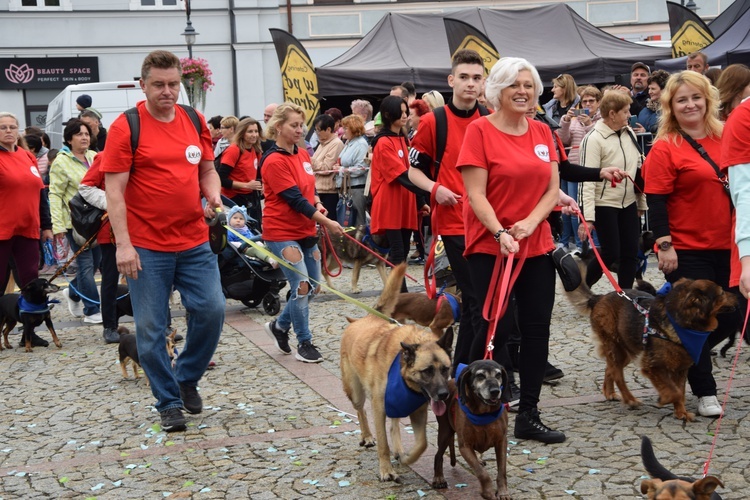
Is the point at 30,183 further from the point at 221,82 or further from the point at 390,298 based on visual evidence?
the point at 221,82

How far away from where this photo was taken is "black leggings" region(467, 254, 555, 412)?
5.13 metres

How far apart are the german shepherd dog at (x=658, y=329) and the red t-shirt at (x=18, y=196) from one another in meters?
5.37

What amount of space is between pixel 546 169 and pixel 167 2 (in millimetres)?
29214

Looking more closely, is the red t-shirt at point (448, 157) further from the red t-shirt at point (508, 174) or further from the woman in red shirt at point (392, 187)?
the woman in red shirt at point (392, 187)

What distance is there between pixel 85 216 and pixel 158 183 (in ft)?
7.71

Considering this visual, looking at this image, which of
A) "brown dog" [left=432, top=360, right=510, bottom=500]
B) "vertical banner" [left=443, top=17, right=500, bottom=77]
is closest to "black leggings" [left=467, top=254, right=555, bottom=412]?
"brown dog" [left=432, top=360, right=510, bottom=500]

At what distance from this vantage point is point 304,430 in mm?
5762

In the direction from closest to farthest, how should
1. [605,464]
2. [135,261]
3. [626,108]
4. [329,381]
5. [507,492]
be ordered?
1. [507,492]
2. [605,464]
3. [135,261]
4. [329,381]
5. [626,108]

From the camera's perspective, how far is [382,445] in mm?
4793

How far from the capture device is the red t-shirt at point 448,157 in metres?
5.87

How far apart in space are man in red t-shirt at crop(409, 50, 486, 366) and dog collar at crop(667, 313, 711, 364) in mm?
1223

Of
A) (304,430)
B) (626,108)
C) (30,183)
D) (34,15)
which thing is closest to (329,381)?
(304,430)

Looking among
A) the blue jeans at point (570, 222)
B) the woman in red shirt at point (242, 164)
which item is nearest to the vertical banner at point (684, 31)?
the blue jeans at point (570, 222)

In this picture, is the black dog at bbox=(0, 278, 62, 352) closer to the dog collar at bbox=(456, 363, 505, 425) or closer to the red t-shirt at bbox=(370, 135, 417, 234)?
the red t-shirt at bbox=(370, 135, 417, 234)
